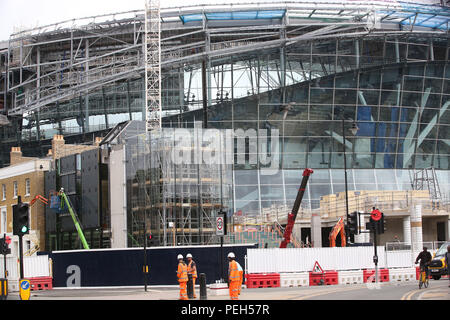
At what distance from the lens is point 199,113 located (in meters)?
74.3

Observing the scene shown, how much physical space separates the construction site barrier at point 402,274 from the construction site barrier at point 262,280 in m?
6.96

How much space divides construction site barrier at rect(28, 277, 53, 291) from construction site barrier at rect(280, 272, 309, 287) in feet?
47.8

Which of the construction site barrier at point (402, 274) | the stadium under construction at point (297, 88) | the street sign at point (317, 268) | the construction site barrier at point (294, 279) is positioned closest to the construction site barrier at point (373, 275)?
the construction site barrier at point (402, 274)

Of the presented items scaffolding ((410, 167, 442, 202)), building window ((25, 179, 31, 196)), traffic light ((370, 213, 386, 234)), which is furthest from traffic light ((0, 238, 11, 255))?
scaffolding ((410, 167, 442, 202))

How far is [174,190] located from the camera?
53.7 m

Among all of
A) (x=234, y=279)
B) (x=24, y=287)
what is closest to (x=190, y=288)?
(x=234, y=279)

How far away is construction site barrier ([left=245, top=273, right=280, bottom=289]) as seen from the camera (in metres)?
39.1

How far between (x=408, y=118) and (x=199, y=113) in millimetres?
20944

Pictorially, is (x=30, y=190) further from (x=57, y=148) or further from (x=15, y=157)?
(x=15, y=157)

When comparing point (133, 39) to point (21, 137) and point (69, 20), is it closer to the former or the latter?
point (69, 20)

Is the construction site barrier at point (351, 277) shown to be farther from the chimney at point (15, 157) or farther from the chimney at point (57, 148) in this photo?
the chimney at point (15, 157)

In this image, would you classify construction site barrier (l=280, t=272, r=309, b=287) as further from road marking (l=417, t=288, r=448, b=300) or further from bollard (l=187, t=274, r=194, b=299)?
road marking (l=417, t=288, r=448, b=300)
